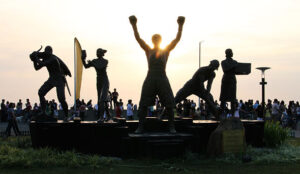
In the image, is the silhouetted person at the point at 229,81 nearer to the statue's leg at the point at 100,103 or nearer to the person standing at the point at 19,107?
the statue's leg at the point at 100,103

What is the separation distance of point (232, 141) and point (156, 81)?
243cm

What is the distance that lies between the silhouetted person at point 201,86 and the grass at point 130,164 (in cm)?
224

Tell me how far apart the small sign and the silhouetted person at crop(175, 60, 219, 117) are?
6.26 feet

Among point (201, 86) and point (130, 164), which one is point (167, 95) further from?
point (130, 164)

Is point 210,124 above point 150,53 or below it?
below

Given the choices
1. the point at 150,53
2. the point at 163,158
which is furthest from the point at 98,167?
the point at 150,53

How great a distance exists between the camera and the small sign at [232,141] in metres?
9.90

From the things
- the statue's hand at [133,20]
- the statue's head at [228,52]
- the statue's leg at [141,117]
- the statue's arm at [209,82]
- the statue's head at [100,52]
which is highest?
the statue's hand at [133,20]

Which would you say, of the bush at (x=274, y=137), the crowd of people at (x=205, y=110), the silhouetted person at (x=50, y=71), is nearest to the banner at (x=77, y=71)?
the crowd of people at (x=205, y=110)

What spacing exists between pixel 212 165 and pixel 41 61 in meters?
5.18

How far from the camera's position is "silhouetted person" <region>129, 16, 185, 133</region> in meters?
10.1

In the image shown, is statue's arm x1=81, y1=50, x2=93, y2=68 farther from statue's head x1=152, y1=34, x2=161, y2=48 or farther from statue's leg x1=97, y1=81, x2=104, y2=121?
statue's head x1=152, y1=34, x2=161, y2=48

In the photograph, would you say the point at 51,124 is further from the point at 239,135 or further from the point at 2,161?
the point at 239,135

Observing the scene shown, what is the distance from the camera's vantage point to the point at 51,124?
9.69m
